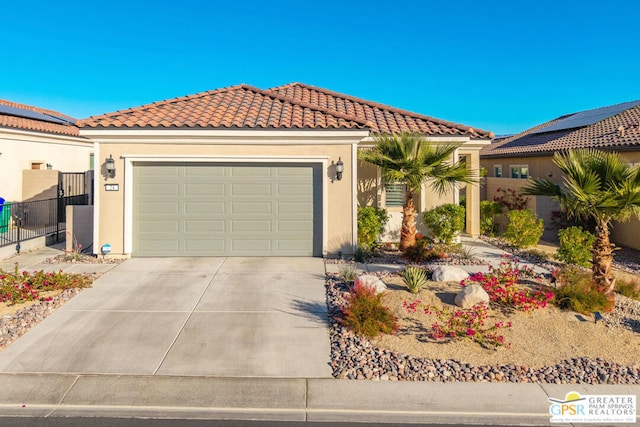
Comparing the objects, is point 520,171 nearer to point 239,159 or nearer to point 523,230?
point 523,230

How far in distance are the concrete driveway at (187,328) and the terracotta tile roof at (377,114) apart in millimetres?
5880

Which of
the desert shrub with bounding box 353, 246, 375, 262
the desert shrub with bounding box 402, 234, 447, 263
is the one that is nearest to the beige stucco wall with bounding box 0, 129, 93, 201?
the desert shrub with bounding box 353, 246, 375, 262

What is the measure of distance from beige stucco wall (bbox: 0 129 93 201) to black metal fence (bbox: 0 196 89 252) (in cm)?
257

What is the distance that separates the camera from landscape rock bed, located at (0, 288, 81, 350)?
654 cm

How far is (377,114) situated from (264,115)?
178 inches

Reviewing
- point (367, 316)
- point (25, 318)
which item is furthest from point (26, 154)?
point (367, 316)

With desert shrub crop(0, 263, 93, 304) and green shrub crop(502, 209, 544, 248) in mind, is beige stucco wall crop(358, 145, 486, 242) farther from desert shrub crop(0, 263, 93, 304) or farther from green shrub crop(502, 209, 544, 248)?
desert shrub crop(0, 263, 93, 304)

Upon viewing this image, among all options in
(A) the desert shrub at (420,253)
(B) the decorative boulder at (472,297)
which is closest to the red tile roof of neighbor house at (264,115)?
(A) the desert shrub at (420,253)

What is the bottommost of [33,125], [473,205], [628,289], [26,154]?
[628,289]

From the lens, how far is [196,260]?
11.4 m

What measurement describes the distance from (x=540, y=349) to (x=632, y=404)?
129 cm

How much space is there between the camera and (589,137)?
18.2 metres

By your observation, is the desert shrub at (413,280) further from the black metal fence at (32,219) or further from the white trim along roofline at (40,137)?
the white trim along roofline at (40,137)

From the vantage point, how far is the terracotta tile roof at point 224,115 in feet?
36.6
